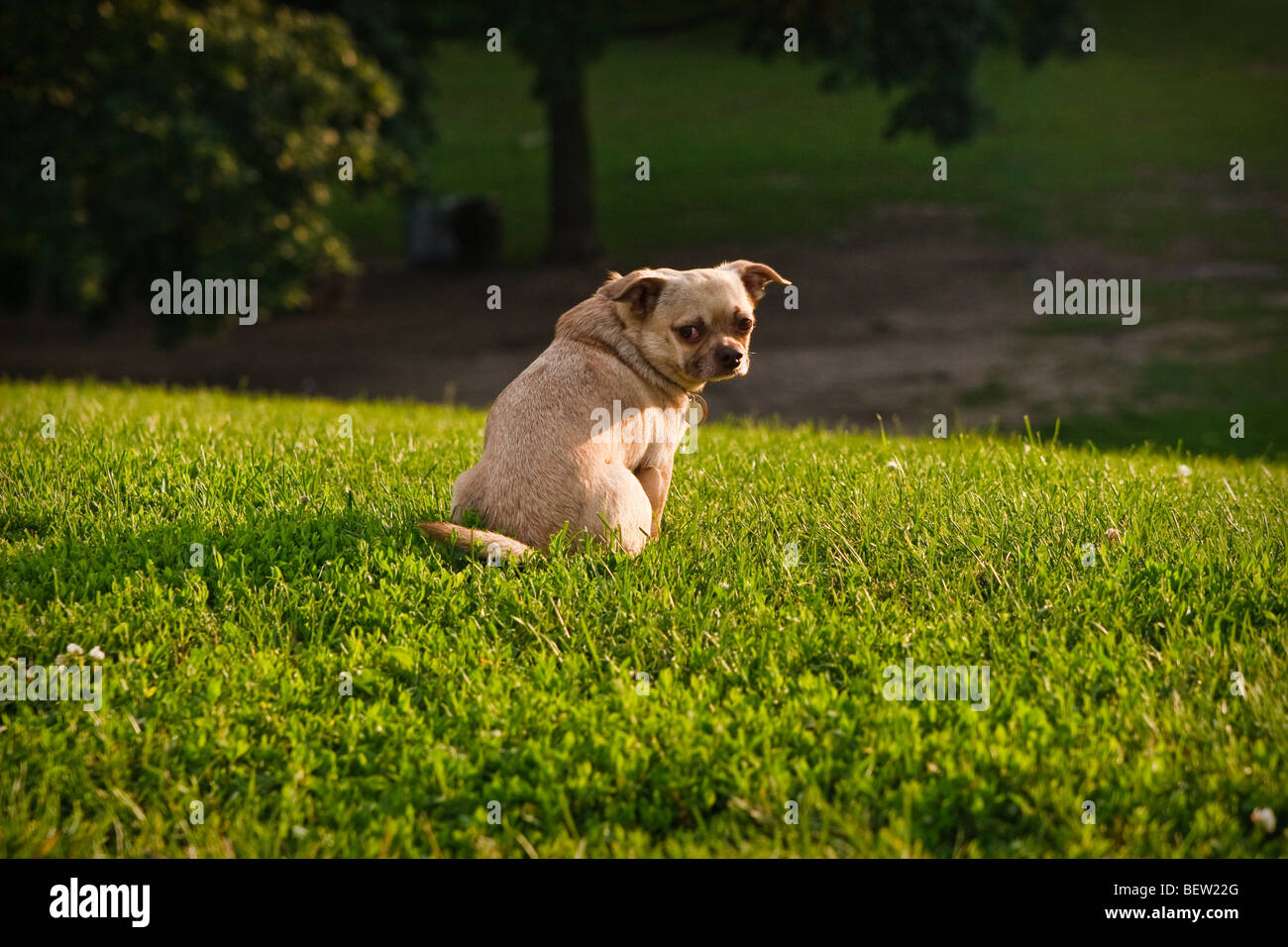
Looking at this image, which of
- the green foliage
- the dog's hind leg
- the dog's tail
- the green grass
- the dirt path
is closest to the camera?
the green grass

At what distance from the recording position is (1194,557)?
5195 millimetres

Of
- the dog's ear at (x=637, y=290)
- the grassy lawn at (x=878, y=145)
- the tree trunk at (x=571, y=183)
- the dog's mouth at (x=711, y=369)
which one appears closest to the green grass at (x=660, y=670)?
the dog's mouth at (x=711, y=369)

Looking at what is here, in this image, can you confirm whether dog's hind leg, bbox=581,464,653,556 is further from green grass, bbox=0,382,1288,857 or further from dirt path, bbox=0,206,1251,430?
dirt path, bbox=0,206,1251,430

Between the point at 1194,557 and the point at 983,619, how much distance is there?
49.1 inches

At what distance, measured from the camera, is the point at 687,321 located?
552 centimetres

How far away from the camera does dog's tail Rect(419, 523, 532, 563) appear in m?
5.12

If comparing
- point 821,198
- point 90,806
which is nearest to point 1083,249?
point 821,198

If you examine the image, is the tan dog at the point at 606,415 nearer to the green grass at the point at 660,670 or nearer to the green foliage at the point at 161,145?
the green grass at the point at 660,670

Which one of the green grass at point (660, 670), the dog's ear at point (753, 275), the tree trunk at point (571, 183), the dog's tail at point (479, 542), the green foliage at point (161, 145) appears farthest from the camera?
the tree trunk at point (571, 183)

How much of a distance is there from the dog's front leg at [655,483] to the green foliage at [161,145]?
10086 millimetres

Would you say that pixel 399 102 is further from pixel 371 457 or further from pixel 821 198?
pixel 821 198

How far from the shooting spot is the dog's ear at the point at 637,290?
18.2ft

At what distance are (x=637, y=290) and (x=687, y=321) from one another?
1.02ft

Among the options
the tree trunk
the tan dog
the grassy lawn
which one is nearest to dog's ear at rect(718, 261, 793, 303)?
the tan dog
